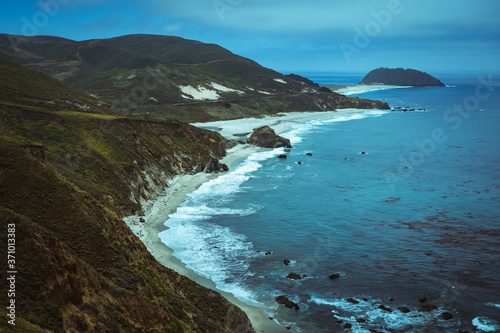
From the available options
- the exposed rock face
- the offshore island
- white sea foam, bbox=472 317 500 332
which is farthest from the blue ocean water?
the exposed rock face

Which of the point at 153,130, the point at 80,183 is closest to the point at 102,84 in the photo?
the point at 153,130

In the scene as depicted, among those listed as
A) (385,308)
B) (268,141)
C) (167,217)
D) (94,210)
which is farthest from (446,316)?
(268,141)

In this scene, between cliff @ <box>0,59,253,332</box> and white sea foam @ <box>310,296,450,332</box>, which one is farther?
white sea foam @ <box>310,296,450,332</box>

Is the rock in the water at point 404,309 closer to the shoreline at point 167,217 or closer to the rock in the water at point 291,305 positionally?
the rock in the water at point 291,305

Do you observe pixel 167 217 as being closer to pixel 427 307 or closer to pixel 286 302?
pixel 286 302

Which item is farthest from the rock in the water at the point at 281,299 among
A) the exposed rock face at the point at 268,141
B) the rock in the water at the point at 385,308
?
the exposed rock face at the point at 268,141

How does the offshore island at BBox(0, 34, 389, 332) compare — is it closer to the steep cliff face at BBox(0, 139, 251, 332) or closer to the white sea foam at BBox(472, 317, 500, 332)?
the steep cliff face at BBox(0, 139, 251, 332)

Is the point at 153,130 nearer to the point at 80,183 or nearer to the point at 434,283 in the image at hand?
the point at 80,183
